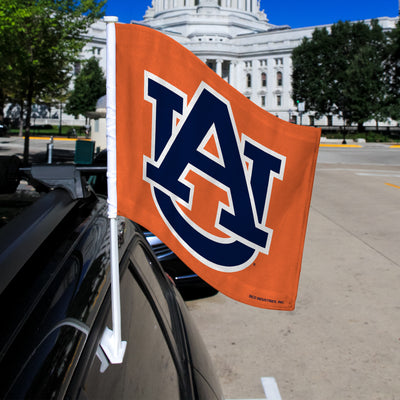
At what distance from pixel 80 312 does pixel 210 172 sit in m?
0.78

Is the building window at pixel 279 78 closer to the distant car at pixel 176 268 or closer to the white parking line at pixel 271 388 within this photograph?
the distant car at pixel 176 268

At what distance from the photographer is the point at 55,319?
1.23 meters

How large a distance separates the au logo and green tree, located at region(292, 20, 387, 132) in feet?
188

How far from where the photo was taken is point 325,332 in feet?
16.3

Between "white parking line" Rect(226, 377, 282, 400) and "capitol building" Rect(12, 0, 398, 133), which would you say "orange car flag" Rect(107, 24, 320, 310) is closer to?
"white parking line" Rect(226, 377, 282, 400)

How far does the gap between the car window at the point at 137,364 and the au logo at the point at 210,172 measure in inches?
10.7

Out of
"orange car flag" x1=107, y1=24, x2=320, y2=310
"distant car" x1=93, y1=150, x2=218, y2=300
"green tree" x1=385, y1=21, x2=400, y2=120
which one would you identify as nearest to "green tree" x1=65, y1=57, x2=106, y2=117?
"green tree" x1=385, y1=21, x2=400, y2=120

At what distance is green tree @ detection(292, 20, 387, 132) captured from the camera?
56750mm

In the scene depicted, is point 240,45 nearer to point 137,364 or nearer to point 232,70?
point 232,70

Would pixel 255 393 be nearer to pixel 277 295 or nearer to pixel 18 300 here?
pixel 277 295

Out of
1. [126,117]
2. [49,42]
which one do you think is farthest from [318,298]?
[49,42]

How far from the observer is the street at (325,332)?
3959 millimetres

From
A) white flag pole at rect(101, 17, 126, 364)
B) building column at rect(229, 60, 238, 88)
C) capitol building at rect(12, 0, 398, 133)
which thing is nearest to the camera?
white flag pole at rect(101, 17, 126, 364)

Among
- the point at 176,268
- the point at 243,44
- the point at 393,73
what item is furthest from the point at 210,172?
the point at 243,44
